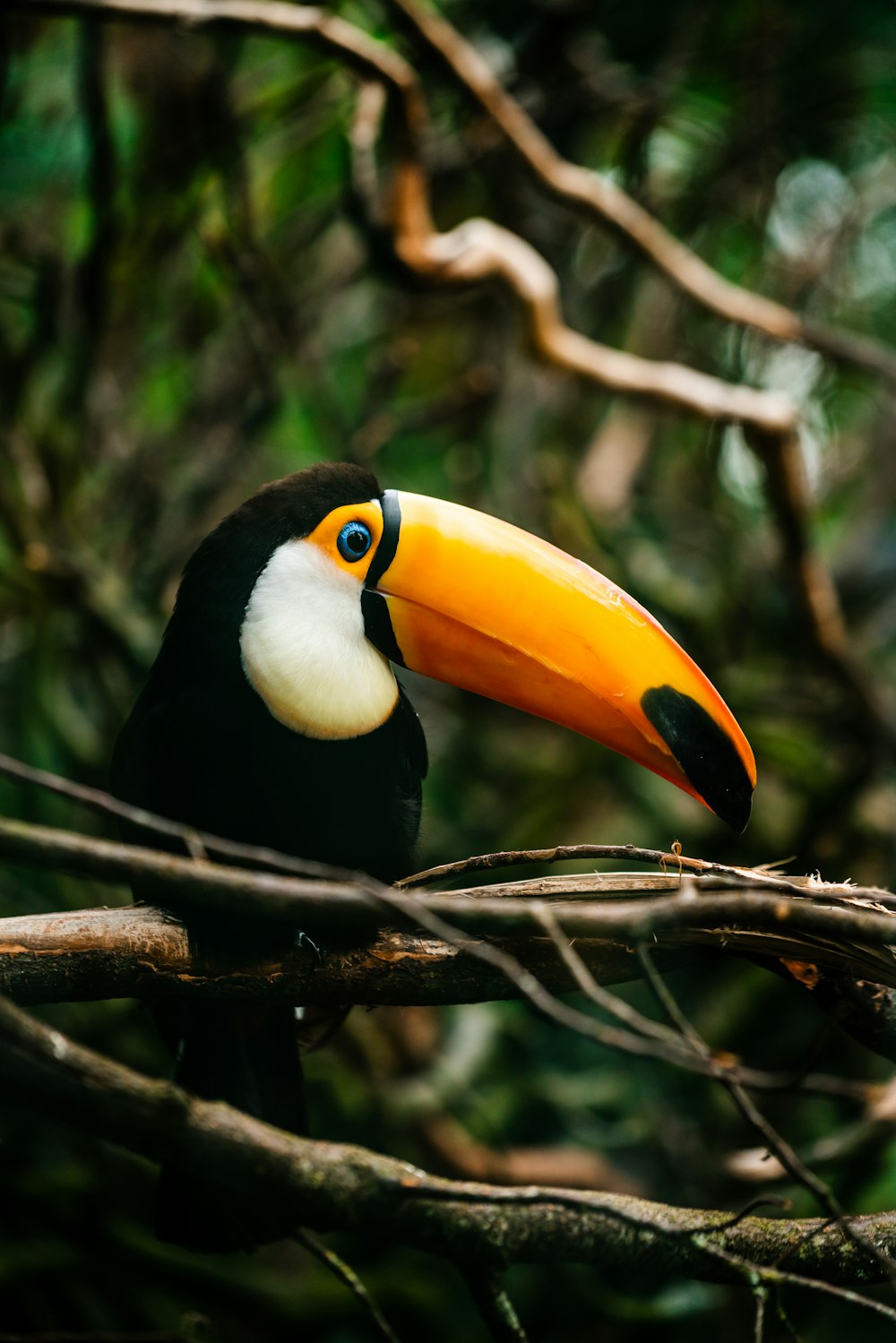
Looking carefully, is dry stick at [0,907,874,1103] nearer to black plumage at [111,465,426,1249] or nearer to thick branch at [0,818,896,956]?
black plumage at [111,465,426,1249]

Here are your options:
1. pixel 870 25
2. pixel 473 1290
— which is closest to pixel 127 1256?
pixel 473 1290

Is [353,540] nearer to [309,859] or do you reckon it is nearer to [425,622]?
[425,622]

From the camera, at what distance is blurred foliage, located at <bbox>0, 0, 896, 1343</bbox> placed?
3676mm

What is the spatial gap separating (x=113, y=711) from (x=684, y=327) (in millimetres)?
2811

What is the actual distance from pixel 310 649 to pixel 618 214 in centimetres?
245

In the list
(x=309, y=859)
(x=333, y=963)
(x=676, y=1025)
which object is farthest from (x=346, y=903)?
(x=309, y=859)

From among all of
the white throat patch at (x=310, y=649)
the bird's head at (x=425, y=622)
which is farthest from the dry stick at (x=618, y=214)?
the white throat patch at (x=310, y=649)

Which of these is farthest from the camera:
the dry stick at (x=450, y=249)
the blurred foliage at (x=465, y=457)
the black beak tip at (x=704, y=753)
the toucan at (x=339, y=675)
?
the blurred foliage at (x=465, y=457)

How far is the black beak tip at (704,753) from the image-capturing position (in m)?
1.59

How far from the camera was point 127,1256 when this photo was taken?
3.63m

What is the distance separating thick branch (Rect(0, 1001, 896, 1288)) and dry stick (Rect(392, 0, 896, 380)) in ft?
9.09

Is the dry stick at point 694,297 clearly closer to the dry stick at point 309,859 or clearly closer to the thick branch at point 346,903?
the dry stick at point 309,859

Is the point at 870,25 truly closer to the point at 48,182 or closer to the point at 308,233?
the point at 308,233

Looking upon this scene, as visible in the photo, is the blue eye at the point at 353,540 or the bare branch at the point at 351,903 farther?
the blue eye at the point at 353,540
